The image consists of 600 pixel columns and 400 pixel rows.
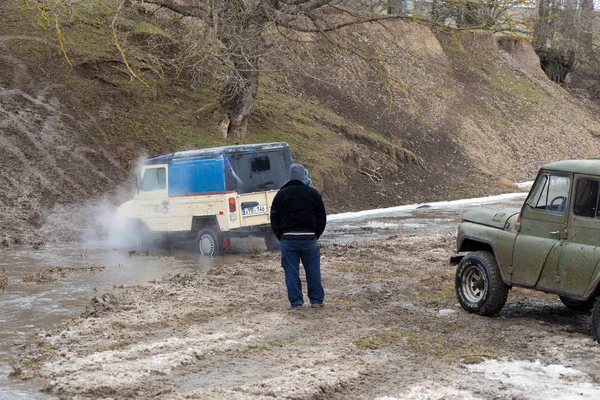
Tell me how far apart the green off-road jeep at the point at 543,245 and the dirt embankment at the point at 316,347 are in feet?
1.32

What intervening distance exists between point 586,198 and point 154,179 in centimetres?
1031

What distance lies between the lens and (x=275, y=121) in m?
28.4

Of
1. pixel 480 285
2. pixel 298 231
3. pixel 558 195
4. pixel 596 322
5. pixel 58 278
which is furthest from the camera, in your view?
pixel 58 278

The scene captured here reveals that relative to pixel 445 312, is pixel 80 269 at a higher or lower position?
higher

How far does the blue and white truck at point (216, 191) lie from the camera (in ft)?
51.5

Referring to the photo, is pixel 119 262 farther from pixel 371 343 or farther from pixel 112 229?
pixel 371 343

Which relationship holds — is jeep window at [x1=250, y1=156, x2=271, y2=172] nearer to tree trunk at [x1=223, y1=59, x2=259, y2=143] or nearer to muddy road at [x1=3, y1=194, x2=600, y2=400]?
muddy road at [x1=3, y1=194, x2=600, y2=400]

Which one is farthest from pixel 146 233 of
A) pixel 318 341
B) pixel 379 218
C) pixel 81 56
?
pixel 81 56

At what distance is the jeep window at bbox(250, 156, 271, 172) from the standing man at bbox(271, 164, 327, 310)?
5669mm

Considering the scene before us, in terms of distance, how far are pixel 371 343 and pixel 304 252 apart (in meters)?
2.09

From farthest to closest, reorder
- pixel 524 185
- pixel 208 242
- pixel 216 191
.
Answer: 1. pixel 524 185
2. pixel 208 242
3. pixel 216 191

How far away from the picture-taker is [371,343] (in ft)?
27.7

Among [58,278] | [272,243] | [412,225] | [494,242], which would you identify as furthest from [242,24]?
[494,242]

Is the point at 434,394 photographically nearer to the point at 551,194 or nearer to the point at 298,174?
the point at 551,194
